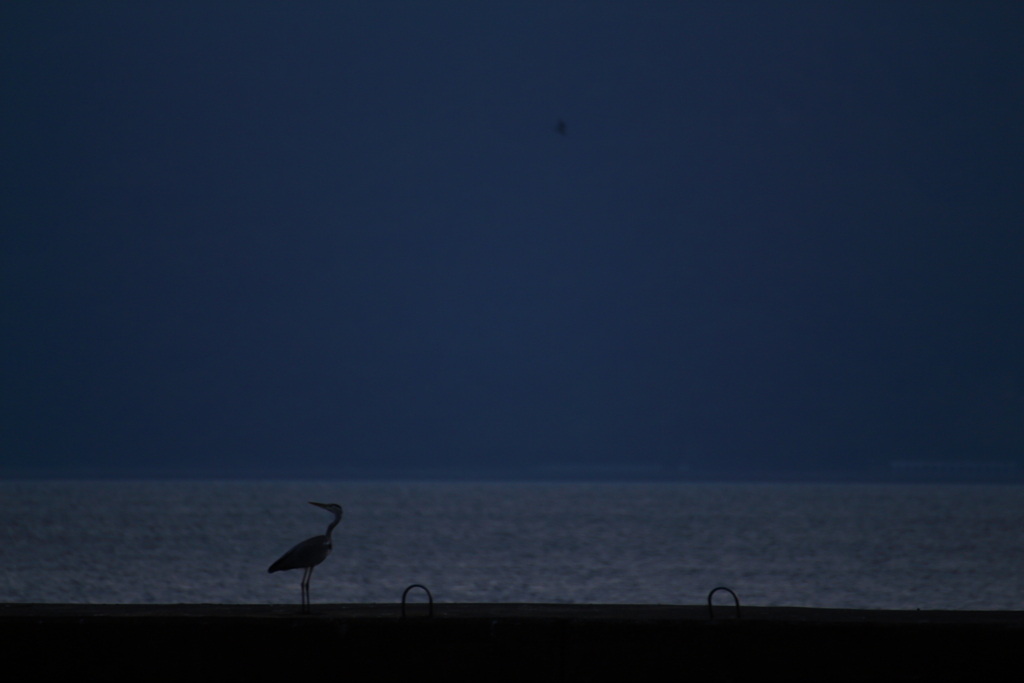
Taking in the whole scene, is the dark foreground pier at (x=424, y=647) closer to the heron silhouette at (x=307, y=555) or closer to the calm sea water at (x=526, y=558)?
the heron silhouette at (x=307, y=555)

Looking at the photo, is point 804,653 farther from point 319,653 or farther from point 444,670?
point 319,653

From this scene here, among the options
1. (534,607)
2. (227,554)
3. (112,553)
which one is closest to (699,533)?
(227,554)

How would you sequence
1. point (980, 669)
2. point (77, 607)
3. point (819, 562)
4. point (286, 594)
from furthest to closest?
point (819, 562) < point (286, 594) < point (77, 607) < point (980, 669)

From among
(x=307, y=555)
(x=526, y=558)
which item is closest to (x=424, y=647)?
(x=307, y=555)

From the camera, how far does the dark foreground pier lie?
6449 millimetres

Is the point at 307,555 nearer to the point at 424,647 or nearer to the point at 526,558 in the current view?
the point at 424,647

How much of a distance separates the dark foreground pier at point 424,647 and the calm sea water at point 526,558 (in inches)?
1063

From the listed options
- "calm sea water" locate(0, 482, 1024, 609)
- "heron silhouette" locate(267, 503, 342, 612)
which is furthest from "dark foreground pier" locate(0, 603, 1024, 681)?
"calm sea water" locate(0, 482, 1024, 609)

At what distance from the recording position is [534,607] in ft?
23.6

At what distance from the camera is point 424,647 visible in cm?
650

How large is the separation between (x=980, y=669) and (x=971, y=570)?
4786 centimetres

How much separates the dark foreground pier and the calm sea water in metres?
27.0

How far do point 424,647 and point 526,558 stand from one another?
162 ft

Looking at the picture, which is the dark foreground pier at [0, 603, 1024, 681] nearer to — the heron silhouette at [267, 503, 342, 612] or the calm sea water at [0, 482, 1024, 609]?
the heron silhouette at [267, 503, 342, 612]
